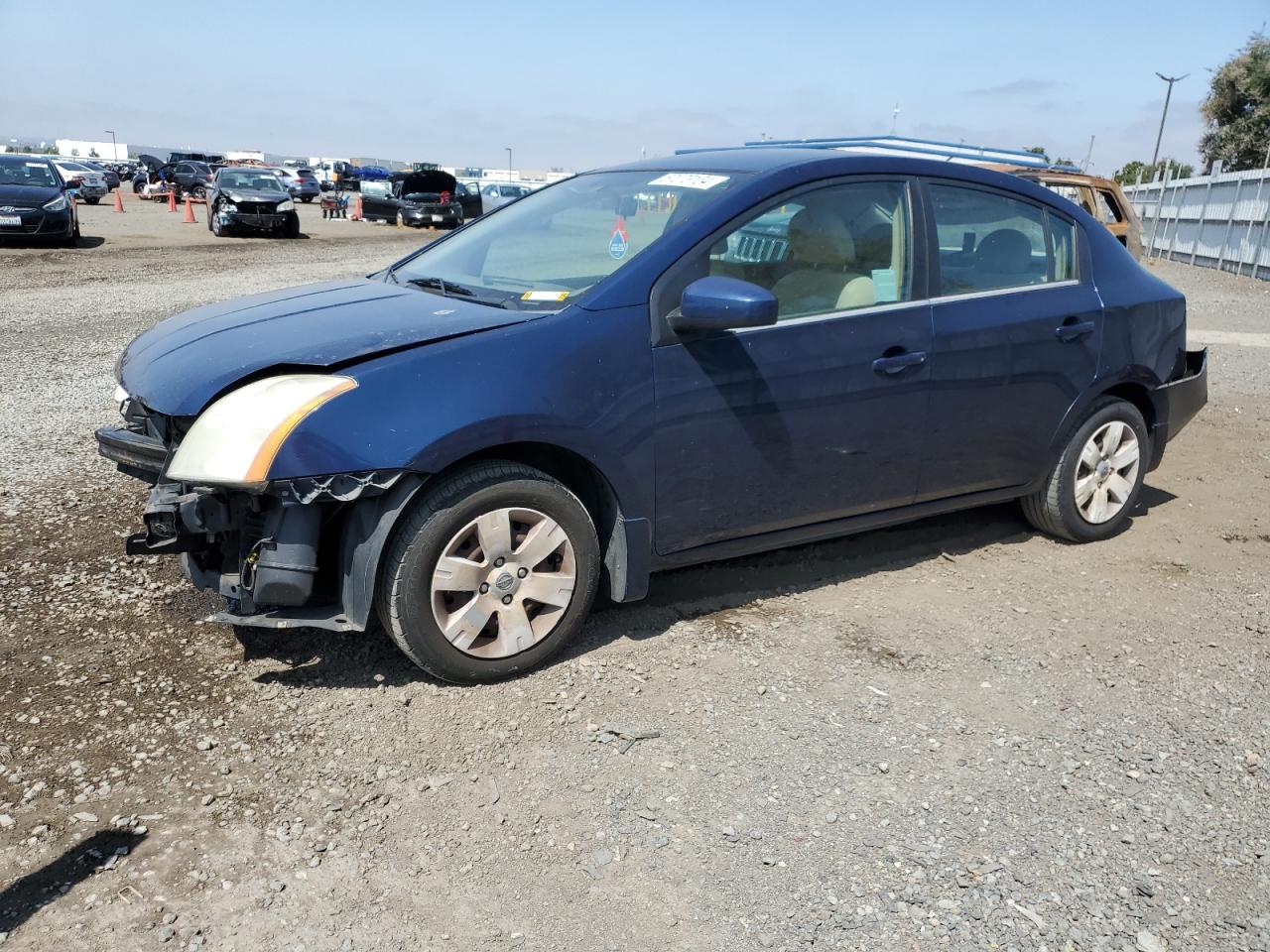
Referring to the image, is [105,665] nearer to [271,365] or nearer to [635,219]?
[271,365]

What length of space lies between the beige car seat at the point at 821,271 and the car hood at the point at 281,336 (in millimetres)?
1065

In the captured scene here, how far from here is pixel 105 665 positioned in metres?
3.59

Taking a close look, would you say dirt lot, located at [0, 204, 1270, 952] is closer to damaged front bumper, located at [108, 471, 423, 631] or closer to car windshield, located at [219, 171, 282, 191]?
damaged front bumper, located at [108, 471, 423, 631]

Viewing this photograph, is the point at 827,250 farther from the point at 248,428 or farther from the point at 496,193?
the point at 496,193

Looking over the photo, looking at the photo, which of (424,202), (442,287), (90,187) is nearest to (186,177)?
(90,187)

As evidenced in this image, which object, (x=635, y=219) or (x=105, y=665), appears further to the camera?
(x=635, y=219)

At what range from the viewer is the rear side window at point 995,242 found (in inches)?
173

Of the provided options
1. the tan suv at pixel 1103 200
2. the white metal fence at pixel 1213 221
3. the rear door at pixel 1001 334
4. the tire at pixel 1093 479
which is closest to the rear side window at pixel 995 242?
the rear door at pixel 1001 334

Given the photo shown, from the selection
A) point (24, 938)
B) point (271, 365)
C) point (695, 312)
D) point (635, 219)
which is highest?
point (635, 219)

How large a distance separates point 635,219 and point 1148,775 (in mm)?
2579

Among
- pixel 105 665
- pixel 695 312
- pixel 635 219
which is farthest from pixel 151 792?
pixel 635 219

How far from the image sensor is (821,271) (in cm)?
408

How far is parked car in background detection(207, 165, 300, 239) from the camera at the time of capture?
2275 cm

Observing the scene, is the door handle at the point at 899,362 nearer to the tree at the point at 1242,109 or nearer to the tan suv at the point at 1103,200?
the tan suv at the point at 1103,200
